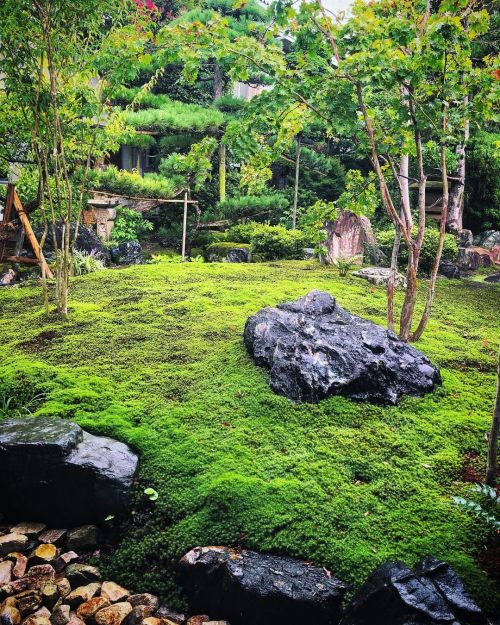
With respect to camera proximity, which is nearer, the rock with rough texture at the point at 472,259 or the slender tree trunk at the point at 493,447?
the slender tree trunk at the point at 493,447

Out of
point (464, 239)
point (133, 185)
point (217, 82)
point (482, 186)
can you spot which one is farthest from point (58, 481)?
point (217, 82)

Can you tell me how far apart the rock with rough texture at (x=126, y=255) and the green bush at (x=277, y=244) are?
2699 millimetres

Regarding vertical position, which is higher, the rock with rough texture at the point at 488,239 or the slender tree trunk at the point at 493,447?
the rock with rough texture at the point at 488,239

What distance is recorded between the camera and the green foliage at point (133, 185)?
39.6 ft

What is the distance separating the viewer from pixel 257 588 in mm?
2307

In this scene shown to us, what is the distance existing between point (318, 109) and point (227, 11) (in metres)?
14.8

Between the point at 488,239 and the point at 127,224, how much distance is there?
10620 mm

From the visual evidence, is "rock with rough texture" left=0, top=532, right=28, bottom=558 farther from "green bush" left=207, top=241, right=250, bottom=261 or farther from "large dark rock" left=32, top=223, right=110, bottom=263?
"green bush" left=207, top=241, right=250, bottom=261

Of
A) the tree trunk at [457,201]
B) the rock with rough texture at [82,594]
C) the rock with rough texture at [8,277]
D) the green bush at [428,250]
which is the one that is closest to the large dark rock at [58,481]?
the rock with rough texture at [82,594]

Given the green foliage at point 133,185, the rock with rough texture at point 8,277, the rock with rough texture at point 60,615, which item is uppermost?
the green foliage at point 133,185

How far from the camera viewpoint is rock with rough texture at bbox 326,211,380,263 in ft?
32.5

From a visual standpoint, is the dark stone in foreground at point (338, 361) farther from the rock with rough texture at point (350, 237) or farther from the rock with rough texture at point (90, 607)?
the rock with rough texture at point (350, 237)

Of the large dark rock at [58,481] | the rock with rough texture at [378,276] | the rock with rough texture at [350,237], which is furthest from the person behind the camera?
the rock with rough texture at [350,237]

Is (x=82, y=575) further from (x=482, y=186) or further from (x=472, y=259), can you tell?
(x=482, y=186)
